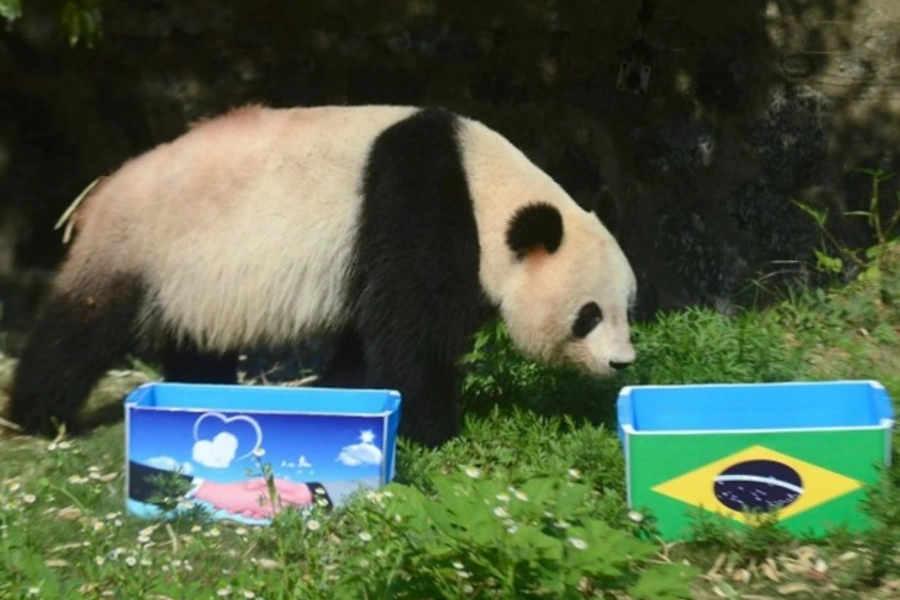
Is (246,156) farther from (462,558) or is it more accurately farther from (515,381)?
(462,558)

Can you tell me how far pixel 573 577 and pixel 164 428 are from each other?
1.47 metres

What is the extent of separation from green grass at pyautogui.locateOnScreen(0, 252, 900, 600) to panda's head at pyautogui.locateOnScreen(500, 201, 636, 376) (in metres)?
0.26

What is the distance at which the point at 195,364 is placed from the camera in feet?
16.6

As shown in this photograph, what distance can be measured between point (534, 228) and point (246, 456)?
136cm

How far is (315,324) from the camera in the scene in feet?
15.5

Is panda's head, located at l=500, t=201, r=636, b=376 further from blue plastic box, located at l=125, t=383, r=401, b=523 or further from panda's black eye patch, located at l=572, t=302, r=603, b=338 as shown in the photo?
blue plastic box, located at l=125, t=383, r=401, b=523

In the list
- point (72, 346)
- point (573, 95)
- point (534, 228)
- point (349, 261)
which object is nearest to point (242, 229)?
point (349, 261)

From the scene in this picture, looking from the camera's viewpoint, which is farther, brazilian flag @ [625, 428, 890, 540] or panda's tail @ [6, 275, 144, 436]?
panda's tail @ [6, 275, 144, 436]

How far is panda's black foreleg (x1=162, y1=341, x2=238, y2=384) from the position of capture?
196 inches

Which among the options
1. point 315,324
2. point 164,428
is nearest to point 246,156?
point 315,324

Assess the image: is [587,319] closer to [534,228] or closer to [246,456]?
[534,228]

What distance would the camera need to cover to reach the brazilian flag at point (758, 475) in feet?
11.3

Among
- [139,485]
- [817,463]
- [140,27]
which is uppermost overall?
[140,27]

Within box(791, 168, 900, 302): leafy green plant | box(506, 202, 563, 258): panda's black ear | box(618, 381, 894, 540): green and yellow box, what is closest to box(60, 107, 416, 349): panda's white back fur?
box(506, 202, 563, 258): panda's black ear
